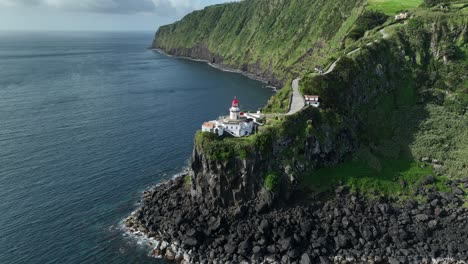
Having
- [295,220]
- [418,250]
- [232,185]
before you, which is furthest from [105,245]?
[418,250]

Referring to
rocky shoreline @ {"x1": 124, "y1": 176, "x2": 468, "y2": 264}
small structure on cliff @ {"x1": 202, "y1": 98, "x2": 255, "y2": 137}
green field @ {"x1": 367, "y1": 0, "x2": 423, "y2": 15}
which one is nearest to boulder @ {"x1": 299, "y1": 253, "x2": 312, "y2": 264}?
rocky shoreline @ {"x1": 124, "y1": 176, "x2": 468, "y2": 264}

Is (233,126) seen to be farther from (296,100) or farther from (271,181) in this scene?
(296,100)

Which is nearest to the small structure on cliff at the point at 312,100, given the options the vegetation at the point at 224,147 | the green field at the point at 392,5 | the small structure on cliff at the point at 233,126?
the small structure on cliff at the point at 233,126

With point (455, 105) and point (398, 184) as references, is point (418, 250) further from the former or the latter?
point (455, 105)

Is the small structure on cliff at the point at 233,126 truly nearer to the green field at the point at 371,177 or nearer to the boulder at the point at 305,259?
the green field at the point at 371,177

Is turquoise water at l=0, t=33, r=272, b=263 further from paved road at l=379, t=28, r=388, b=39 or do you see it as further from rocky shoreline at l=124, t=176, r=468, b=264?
paved road at l=379, t=28, r=388, b=39

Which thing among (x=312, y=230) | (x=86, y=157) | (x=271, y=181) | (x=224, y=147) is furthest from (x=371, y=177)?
(x=86, y=157)
